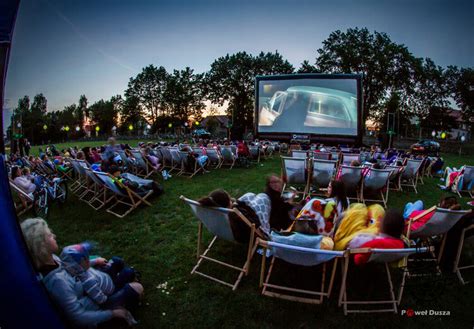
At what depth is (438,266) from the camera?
9.98 ft

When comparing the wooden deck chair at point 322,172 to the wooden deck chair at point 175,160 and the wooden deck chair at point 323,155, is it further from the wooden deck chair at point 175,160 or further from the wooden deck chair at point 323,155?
the wooden deck chair at point 175,160

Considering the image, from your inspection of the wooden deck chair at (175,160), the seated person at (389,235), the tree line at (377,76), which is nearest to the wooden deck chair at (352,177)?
the seated person at (389,235)

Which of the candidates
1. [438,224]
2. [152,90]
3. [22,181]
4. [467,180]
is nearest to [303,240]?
[438,224]

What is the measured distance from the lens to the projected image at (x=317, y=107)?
14414 mm

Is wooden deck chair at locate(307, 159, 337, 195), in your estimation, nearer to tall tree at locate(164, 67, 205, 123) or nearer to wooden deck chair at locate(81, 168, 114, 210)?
wooden deck chair at locate(81, 168, 114, 210)

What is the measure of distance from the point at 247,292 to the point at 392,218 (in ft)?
5.10

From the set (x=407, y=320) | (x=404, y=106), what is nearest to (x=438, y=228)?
(x=407, y=320)

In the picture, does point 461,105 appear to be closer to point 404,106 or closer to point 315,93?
point 404,106

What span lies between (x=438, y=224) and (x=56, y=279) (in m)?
3.54

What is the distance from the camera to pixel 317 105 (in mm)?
14633

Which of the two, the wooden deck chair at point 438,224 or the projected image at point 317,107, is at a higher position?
the projected image at point 317,107

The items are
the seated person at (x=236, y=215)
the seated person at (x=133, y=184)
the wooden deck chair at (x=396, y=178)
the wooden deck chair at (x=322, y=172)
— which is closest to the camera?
the seated person at (x=236, y=215)

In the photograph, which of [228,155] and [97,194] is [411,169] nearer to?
[228,155]

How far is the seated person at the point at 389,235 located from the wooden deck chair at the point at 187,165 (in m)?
6.75
